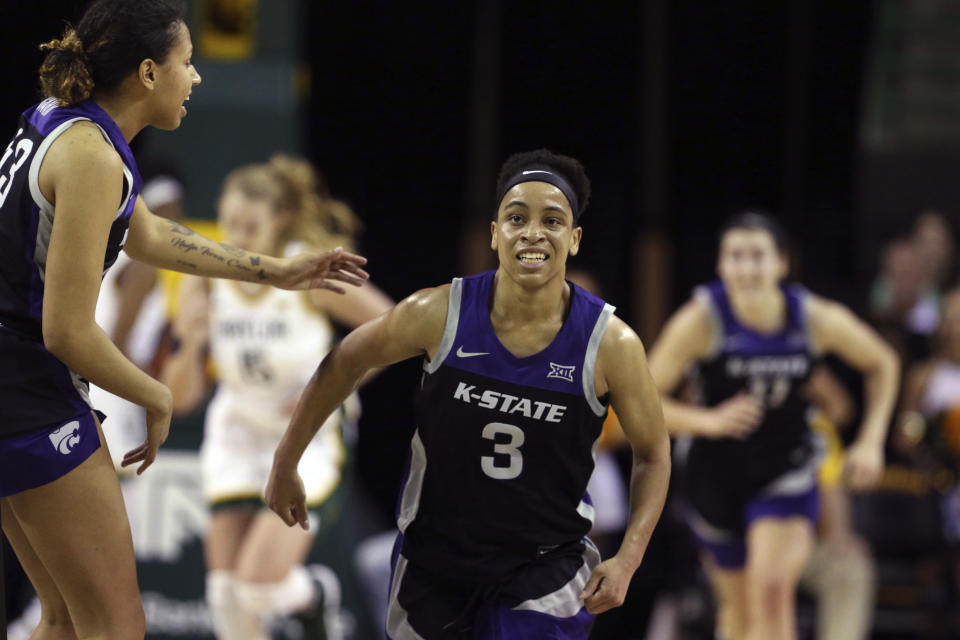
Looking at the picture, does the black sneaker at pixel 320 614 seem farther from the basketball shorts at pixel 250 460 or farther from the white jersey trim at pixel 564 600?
the white jersey trim at pixel 564 600

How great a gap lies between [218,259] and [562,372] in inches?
36.5

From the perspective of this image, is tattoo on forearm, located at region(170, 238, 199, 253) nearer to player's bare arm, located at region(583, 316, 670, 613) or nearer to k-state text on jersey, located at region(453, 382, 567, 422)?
k-state text on jersey, located at region(453, 382, 567, 422)

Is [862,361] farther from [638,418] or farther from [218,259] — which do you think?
[218,259]

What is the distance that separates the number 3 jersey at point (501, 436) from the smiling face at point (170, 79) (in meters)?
0.81

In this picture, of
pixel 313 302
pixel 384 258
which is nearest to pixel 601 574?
pixel 313 302

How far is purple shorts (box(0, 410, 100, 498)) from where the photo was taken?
8.70ft

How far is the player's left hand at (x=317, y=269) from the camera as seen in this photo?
3223 mm

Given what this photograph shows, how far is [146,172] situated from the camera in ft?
21.0

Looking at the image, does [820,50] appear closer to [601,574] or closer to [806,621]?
[806,621]

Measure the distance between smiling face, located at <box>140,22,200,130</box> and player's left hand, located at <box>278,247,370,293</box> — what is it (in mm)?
500

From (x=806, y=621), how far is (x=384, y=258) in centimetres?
347

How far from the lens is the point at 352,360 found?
3.11 metres

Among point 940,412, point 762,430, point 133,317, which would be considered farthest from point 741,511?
point 133,317

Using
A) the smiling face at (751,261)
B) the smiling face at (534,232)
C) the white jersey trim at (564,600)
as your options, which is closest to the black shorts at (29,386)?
the smiling face at (534,232)
